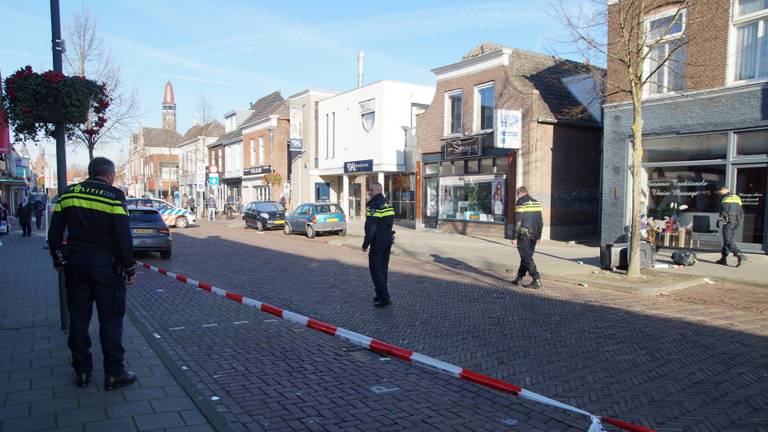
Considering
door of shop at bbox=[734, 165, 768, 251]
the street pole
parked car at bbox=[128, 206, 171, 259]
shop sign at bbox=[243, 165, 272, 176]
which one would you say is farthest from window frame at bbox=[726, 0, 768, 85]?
shop sign at bbox=[243, 165, 272, 176]

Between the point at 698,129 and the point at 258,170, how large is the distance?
99.0 ft

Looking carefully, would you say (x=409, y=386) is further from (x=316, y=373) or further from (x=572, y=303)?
(x=572, y=303)

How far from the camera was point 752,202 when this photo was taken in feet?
42.8

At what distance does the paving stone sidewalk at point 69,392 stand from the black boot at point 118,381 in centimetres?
5

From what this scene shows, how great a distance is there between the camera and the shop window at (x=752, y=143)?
1273 centimetres

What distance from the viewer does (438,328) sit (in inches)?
264

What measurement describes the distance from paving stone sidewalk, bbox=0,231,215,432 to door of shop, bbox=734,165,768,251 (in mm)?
13628

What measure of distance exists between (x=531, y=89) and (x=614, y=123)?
3875 mm

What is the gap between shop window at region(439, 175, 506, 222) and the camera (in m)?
19.6

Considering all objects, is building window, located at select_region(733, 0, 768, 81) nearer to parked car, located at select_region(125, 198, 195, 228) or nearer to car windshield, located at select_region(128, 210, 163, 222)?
car windshield, located at select_region(128, 210, 163, 222)

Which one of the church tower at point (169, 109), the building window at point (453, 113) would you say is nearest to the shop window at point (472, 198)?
the building window at point (453, 113)

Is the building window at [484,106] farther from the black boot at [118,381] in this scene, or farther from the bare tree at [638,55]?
the black boot at [118,381]

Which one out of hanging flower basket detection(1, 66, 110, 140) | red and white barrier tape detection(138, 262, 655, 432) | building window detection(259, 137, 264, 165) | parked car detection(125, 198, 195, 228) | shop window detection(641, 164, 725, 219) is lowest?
red and white barrier tape detection(138, 262, 655, 432)

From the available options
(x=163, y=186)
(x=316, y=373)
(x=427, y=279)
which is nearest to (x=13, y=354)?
(x=316, y=373)
